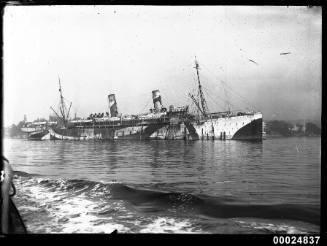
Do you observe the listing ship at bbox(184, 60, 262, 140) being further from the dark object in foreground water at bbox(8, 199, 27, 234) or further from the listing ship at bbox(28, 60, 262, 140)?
the dark object in foreground water at bbox(8, 199, 27, 234)

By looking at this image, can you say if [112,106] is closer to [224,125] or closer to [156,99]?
[156,99]

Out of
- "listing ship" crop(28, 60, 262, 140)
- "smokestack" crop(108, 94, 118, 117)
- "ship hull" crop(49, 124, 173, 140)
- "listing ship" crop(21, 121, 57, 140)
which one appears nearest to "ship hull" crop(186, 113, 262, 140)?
"listing ship" crop(28, 60, 262, 140)

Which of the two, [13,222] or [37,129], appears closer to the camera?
[13,222]

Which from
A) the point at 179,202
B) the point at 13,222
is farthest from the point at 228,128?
the point at 13,222

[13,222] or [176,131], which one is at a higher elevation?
[176,131]

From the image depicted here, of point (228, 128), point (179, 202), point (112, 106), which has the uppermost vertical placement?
point (112, 106)
